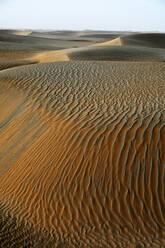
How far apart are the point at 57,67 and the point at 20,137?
174 inches

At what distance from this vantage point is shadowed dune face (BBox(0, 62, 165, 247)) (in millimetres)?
3799

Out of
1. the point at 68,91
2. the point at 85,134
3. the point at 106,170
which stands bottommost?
the point at 106,170

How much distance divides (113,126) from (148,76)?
381cm

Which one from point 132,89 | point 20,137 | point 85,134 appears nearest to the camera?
point 85,134

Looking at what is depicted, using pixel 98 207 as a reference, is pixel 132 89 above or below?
above

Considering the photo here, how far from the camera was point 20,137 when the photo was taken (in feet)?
18.7

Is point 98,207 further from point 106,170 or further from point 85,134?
point 85,134

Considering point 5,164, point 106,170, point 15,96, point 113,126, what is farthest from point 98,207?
point 15,96

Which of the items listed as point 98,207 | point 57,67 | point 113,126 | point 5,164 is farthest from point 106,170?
point 57,67

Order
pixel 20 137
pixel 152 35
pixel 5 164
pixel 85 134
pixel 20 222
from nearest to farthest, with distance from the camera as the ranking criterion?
pixel 20 222
pixel 85 134
pixel 5 164
pixel 20 137
pixel 152 35

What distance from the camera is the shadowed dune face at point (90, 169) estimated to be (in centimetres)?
380

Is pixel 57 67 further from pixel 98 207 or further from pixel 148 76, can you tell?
pixel 98 207

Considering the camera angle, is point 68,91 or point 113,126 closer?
point 113,126

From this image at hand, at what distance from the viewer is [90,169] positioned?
14.1ft
